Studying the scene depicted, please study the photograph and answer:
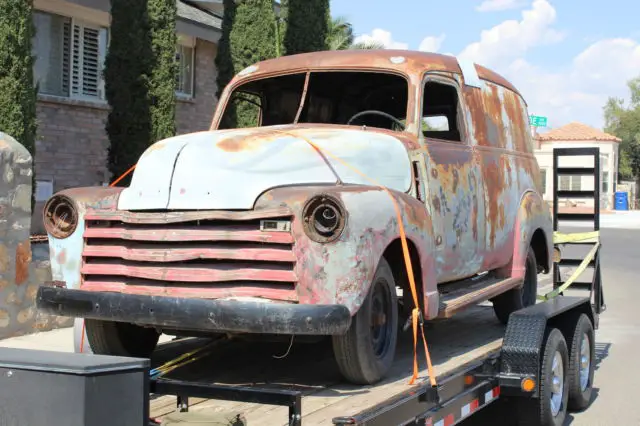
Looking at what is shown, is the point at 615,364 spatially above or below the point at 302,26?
below

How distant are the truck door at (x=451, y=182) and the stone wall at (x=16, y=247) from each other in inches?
152

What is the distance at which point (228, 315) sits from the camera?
3.95 metres

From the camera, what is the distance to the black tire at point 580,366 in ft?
20.1

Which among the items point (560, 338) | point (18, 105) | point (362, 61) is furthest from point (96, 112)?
point (560, 338)

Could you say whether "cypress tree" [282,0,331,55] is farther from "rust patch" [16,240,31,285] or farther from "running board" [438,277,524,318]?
"running board" [438,277,524,318]

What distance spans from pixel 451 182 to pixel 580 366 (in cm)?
184

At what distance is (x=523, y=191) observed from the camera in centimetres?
699

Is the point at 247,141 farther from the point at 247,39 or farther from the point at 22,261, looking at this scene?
the point at 247,39

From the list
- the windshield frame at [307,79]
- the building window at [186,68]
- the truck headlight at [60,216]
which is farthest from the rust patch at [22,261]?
the building window at [186,68]

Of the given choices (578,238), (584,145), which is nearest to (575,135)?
(584,145)

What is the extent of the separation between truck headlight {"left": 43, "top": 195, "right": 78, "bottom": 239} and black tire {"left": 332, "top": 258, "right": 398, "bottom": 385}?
1.54 m

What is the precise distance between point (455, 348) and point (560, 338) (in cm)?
71

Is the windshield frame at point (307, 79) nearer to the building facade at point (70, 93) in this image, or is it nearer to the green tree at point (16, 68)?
the green tree at point (16, 68)

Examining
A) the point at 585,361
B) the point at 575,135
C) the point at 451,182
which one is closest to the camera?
the point at 451,182
